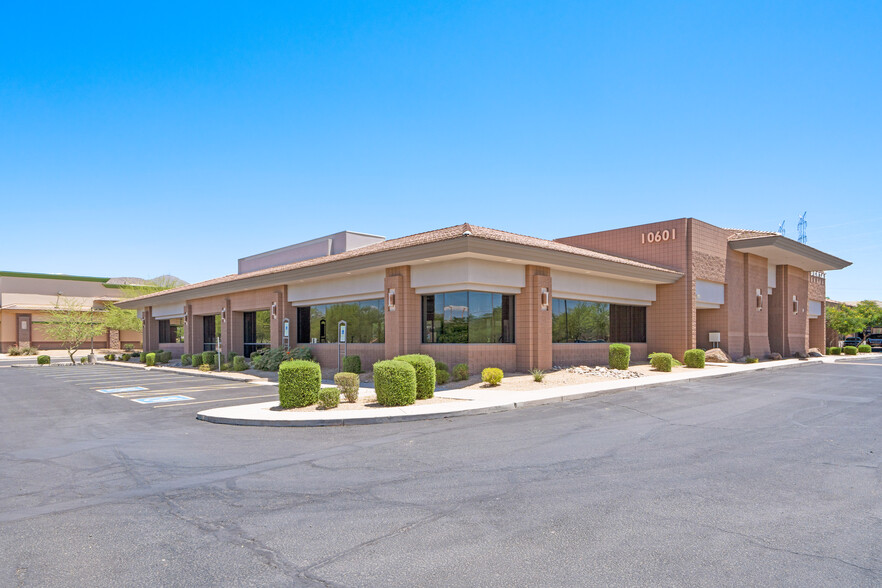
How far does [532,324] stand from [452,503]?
15.1 metres

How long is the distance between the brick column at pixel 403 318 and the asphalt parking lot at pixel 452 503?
912 cm

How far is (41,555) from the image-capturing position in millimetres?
5020

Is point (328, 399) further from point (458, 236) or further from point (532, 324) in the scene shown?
point (532, 324)

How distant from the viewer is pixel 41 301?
60.5 meters

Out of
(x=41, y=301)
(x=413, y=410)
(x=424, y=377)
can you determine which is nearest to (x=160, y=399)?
(x=424, y=377)

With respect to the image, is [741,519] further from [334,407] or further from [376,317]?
[376,317]

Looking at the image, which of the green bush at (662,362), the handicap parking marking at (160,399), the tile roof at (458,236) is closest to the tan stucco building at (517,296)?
the tile roof at (458,236)

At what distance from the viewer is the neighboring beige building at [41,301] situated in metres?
57.4

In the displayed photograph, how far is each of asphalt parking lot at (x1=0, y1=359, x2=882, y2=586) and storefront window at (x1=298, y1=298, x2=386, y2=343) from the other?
11.5 meters

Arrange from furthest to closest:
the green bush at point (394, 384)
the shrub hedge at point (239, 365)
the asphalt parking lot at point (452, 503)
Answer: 1. the shrub hedge at point (239, 365)
2. the green bush at point (394, 384)
3. the asphalt parking lot at point (452, 503)

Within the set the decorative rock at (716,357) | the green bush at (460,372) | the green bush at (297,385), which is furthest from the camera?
the decorative rock at (716,357)

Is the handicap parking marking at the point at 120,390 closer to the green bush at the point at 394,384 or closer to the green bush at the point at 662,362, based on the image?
the green bush at the point at 394,384

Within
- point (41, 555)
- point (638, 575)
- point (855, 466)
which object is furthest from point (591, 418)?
point (41, 555)

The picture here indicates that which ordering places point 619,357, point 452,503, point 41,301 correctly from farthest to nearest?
point 41,301, point 619,357, point 452,503
